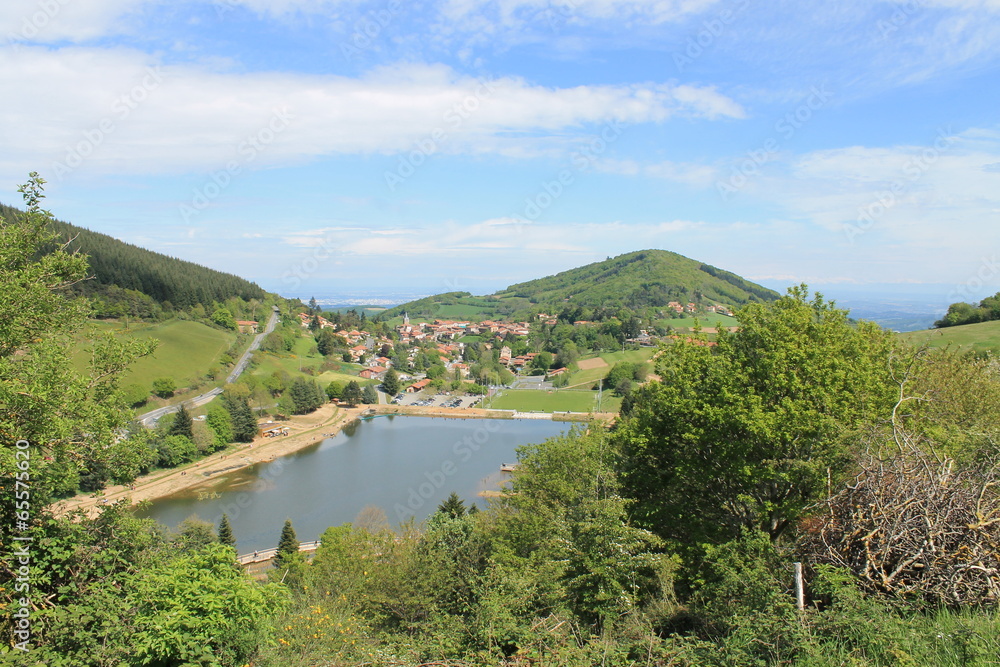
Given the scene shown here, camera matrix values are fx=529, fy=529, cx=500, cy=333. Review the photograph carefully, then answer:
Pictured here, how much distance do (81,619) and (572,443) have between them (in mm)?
8777

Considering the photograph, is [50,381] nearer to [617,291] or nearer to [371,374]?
[371,374]

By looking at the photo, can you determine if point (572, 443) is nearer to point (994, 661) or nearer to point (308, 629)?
point (308, 629)

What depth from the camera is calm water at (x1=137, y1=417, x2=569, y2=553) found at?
2378 cm

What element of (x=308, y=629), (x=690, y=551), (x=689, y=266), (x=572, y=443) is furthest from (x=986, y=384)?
(x=689, y=266)

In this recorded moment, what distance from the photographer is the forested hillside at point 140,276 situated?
155ft

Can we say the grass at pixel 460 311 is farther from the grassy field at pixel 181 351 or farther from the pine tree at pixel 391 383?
the grassy field at pixel 181 351

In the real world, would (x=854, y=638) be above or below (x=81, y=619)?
above

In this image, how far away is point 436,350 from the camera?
7519 centimetres

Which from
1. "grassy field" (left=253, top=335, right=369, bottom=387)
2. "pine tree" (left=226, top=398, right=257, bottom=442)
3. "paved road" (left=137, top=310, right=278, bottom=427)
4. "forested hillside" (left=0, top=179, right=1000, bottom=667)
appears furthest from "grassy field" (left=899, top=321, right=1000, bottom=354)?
"grassy field" (left=253, top=335, right=369, bottom=387)

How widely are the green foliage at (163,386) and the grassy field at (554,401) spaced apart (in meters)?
27.2

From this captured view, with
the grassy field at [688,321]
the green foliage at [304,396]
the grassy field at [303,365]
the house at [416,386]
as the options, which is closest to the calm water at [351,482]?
the green foliage at [304,396]

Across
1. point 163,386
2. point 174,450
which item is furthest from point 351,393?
point 174,450

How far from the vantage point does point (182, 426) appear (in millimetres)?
32750

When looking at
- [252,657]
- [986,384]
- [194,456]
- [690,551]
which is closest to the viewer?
[252,657]
